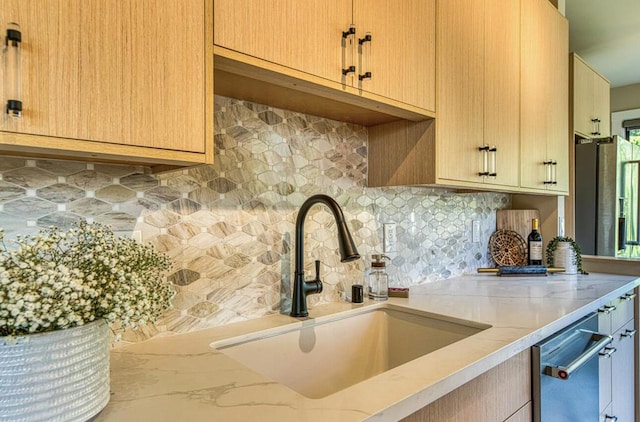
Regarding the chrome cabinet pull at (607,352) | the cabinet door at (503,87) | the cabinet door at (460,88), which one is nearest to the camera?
the cabinet door at (460,88)

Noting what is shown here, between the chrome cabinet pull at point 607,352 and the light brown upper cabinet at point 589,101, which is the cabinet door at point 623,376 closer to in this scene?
the chrome cabinet pull at point 607,352

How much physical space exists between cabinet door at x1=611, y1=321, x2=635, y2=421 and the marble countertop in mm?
621

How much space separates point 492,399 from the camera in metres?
1.02

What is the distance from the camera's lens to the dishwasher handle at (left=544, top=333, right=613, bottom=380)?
119cm

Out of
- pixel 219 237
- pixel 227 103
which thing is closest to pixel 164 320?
pixel 219 237

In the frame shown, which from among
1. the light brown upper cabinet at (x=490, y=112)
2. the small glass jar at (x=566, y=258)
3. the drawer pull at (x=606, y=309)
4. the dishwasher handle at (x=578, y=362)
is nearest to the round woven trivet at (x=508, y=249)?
the small glass jar at (x=566, y=258)

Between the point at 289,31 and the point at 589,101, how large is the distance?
276 cm

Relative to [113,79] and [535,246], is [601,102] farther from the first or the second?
[113,79]

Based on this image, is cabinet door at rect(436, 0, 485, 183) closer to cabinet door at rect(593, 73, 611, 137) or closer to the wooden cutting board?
the wooden cutting board

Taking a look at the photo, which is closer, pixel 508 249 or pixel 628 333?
pixel 628 333

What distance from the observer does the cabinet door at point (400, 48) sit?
3.97 feet

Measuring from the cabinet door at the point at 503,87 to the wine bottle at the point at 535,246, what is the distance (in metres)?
0.54

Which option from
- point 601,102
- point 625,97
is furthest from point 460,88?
point 625,97

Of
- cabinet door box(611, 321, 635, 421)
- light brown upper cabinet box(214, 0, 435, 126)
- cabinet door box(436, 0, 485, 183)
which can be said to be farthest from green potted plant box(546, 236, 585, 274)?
light brown upper cabinet box(214, 0, 435, 126)
